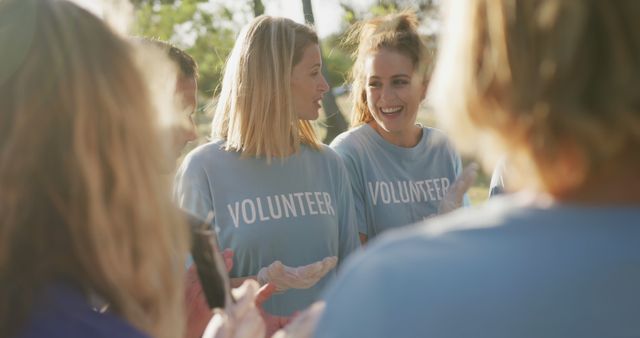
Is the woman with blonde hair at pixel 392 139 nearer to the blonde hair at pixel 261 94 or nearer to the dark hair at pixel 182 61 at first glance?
the blonde hair at pixel 261 94

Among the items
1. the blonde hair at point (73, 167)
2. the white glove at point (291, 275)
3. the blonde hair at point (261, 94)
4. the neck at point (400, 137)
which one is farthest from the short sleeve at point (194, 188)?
the blonde hair at point (73, 167)

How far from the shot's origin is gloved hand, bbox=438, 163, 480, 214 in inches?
150

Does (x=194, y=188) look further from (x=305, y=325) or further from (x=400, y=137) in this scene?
(x=305, y=325)

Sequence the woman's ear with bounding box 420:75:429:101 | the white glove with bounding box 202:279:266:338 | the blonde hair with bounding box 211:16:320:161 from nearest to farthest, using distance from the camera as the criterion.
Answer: the white glove with bounding box 202:279:266:338
the blonde hair with bounding box 211:16:320:161
the woman's ear with bounding box 420:75:429:101

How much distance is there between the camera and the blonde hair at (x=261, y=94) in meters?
Result: 4.06

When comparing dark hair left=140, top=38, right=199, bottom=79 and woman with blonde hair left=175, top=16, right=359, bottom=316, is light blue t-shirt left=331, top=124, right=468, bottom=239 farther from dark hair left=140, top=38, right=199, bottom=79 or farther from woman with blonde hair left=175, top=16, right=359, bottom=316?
dark hair left=140, top=38, right=199, bottom=79

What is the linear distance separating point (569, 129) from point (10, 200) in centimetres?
82

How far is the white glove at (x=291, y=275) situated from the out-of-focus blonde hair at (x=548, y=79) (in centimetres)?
264

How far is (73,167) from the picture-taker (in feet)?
4.69

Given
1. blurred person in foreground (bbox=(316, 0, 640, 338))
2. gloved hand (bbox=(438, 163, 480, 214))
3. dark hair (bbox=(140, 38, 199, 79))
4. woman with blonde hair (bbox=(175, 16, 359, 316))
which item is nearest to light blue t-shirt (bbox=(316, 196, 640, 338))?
blurred person in foreground (bbox=(316, 0, 640, 338))

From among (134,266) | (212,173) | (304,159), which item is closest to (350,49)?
(304,159)

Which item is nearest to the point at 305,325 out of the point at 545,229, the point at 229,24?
the point at 545,229

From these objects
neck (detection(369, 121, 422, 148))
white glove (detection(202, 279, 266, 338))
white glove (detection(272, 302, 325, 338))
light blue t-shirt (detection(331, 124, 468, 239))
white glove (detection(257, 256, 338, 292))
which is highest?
white glove (detection(272, 302, 325, 338))

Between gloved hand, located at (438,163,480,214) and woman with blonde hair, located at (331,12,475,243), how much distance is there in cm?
29
